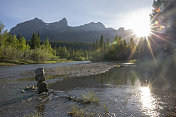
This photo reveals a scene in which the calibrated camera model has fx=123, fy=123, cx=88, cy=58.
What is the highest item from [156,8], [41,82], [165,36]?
[156,8]

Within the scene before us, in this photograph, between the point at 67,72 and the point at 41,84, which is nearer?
the point at 41,84

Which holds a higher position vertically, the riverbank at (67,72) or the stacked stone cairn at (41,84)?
the stacked stone cairn at (41,84)

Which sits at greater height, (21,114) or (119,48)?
(119,48)

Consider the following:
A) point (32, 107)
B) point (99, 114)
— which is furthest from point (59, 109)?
point (99, 114)

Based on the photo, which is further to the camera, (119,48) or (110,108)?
(119,48)

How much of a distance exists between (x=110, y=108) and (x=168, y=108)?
3704 mm

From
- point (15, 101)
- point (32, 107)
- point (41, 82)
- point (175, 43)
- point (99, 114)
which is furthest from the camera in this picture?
point (175, 43)

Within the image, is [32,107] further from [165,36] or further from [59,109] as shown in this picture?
[165,36]

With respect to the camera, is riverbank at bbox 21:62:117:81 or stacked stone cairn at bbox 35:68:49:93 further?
riverbank at bbox 21:62:117:81

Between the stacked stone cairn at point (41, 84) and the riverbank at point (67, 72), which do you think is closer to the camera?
the stacked stone cairn at point (41, 84)

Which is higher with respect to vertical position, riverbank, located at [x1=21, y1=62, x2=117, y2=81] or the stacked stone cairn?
the stacked stone cairn

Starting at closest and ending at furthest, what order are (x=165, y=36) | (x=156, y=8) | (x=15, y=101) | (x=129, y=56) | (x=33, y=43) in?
(x=15, y=101) < (x=165, y=36) < (x=156, y=8) < (x=33, y=43) < (x=129, y=56)

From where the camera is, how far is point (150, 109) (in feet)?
26.2

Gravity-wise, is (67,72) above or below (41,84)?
below
